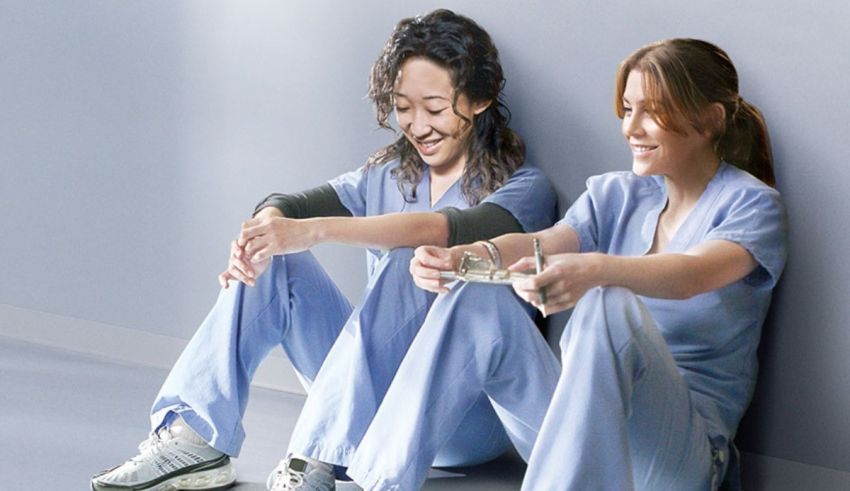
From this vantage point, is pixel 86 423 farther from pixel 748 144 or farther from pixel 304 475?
pixel 748 144

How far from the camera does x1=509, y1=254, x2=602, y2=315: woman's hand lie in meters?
1.99

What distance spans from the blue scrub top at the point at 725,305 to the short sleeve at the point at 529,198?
292 millimetres

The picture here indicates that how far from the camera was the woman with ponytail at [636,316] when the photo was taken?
195 cm

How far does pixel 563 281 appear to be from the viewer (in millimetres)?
1990

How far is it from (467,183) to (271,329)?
1.53 feet

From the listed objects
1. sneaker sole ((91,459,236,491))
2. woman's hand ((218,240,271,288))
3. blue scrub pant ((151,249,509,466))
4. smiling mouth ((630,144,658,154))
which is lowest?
sneaker sole ((91,459,236,491))

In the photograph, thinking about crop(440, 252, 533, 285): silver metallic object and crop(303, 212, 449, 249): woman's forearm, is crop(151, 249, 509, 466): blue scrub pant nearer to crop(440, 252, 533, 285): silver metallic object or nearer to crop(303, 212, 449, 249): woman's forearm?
crop(303, 212, 449, 249): woman's forearm

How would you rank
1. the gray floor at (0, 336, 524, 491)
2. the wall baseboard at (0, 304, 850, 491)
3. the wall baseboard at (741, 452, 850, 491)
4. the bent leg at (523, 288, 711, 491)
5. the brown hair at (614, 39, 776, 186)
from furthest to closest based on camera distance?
the wall baseboard at (0, 304, 850, 491), the gray floor at (0, 336, 524, 491), the wall baseboard at (741, 452, 850, 491), the brown hair at (614, 39, 776, 186), the bent leg at (523, 288, 711, 491)

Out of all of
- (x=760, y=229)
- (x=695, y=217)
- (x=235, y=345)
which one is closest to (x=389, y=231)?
(x=235, y=345)

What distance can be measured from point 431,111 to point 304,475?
742 millimetres

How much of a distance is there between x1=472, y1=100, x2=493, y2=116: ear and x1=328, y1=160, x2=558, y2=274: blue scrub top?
131 mm

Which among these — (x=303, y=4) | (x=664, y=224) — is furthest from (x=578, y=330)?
(x=303, y=4)

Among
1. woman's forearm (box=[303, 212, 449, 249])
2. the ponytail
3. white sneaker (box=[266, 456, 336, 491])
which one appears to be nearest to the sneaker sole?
white sneaker (box=[266, 456, 336, 491])

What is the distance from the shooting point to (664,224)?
2.38 meters
